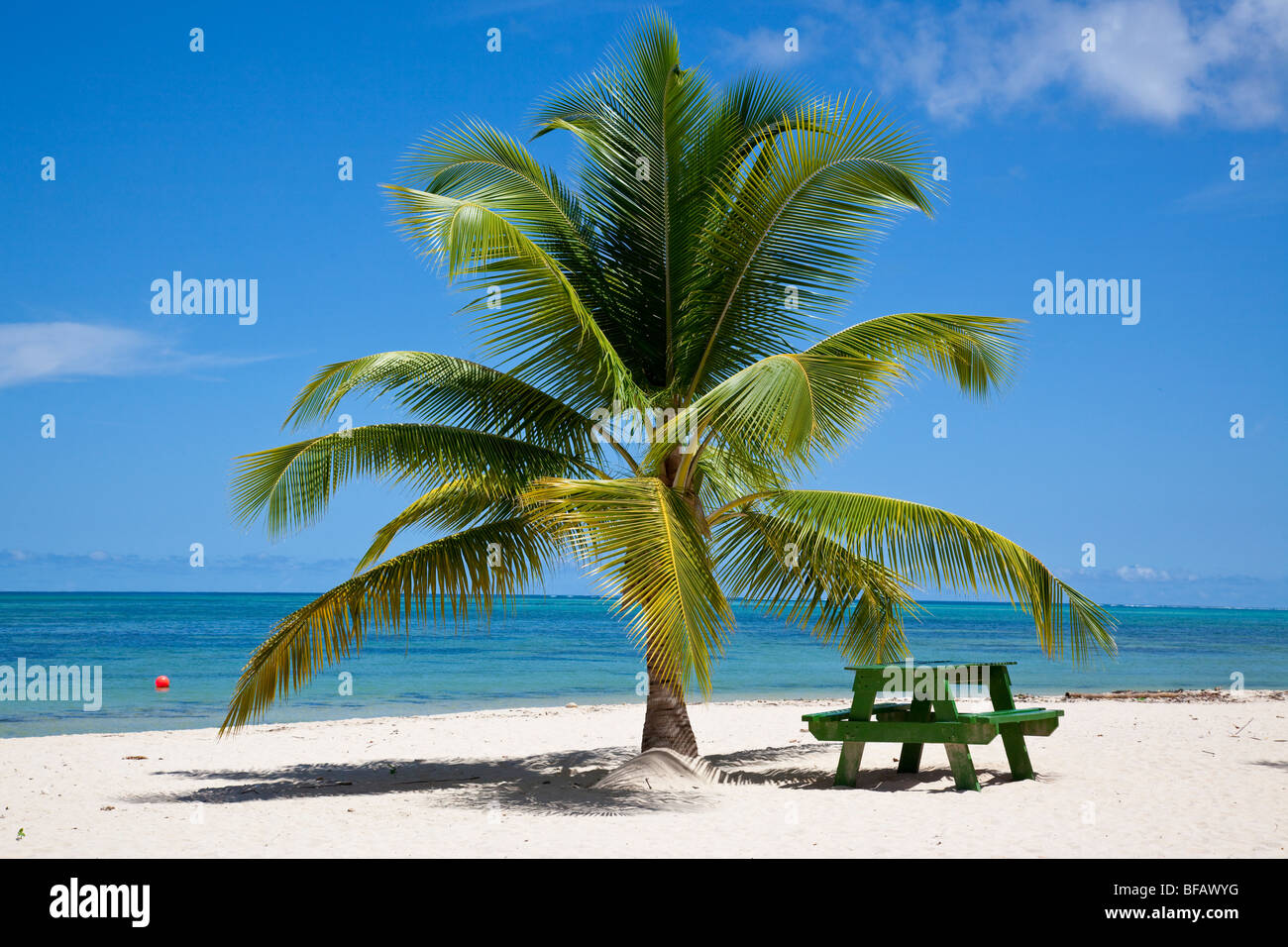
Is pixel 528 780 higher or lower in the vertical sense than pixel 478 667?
higher

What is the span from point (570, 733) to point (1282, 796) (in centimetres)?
832

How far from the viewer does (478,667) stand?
3300 cm

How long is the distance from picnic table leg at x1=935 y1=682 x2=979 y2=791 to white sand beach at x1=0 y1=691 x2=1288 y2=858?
158 mm

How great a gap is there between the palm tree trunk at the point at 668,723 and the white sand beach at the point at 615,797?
0.70 metres

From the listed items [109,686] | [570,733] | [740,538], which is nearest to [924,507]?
[740,538]

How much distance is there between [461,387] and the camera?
9.01m

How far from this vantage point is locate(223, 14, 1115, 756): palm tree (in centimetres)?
838

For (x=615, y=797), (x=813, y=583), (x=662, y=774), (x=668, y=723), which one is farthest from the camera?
(x=813, y=583)

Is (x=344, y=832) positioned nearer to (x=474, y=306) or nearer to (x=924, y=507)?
(x=474, y=306)

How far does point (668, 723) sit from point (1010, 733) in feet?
9.38

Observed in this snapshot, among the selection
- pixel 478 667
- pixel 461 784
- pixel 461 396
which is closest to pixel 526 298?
pixel 461 396

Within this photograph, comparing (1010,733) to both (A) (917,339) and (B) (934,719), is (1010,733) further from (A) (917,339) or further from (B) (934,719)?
(A) (917,339)

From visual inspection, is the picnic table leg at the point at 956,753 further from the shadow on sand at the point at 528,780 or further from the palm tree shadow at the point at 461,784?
the palm tree shadow at the point at 461,784

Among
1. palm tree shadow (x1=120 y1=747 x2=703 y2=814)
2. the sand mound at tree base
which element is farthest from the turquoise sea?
palm tree shadow (x1=120 y1=747 x2=703 y2=814)
